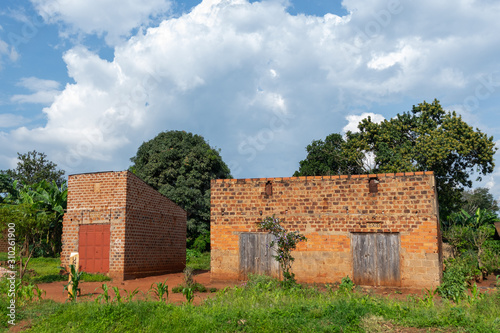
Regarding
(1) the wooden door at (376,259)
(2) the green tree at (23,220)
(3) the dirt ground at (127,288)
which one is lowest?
(3) the dirt ground at (127,288)

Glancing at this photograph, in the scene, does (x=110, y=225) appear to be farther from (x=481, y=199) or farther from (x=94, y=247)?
(x=481, y=199)

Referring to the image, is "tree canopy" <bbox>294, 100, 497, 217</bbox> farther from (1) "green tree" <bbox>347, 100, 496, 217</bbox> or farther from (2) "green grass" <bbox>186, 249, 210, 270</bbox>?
(2) "green grass" <bbox>186, 249, 210, 270</bbox>

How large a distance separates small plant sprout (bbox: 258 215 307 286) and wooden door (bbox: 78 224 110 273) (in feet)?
23.7

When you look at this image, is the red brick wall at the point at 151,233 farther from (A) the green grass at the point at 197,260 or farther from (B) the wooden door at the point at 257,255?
(B) the wooden door at the point at 257,255

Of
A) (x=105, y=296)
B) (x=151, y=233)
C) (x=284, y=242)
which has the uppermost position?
(x=151, y=233)

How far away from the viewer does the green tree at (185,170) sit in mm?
31891

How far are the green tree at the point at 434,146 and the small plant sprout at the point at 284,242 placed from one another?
56.7 feet

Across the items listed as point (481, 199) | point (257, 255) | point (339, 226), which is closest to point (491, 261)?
point (339, 226)

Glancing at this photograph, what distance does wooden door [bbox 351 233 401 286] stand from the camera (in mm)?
12531

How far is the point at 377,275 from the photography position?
12.6 m

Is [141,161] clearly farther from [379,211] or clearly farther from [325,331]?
[325,331]

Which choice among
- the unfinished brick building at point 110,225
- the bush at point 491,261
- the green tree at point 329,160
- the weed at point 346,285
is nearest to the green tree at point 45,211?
the unfinished brick building at point 110,225

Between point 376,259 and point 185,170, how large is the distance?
2200 cm

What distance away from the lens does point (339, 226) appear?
13047 mm
